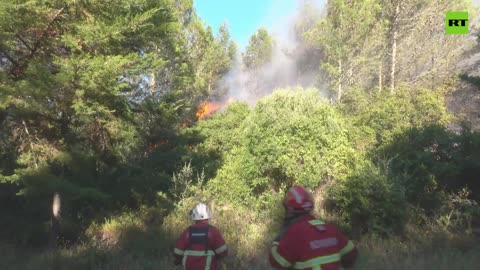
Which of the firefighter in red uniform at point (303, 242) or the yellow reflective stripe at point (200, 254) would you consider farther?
the yellow reflective stripe at point (200, 254)

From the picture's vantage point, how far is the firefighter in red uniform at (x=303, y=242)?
2.93 meters

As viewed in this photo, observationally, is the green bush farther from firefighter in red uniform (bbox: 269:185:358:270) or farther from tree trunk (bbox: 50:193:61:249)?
firefighter in red uniform (bbox: 269:185:358:270)

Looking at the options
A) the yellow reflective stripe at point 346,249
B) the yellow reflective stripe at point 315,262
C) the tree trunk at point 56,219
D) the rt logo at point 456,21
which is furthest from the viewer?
the rt logo at point 456,21

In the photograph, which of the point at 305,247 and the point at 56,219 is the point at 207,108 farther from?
the point at 305,247

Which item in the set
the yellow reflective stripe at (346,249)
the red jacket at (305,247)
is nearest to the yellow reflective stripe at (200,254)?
the red jacket at (305,247)

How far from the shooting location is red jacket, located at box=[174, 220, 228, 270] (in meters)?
4.52

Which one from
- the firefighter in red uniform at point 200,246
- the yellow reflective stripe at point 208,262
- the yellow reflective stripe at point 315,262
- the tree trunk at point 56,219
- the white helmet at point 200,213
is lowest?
the tree trunk at point 56,219

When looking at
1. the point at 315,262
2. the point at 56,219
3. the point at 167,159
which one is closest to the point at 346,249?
the point at 315,262

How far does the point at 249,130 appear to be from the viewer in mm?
20000

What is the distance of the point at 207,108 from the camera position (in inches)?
1531

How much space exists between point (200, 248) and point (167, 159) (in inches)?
623

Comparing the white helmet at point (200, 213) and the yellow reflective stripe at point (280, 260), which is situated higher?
the white helmet at point (200, 213)

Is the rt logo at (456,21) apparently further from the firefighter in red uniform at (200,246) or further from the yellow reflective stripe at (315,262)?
the yellow reflective stripe at (315,262)

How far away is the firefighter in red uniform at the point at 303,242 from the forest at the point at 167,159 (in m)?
4.65
